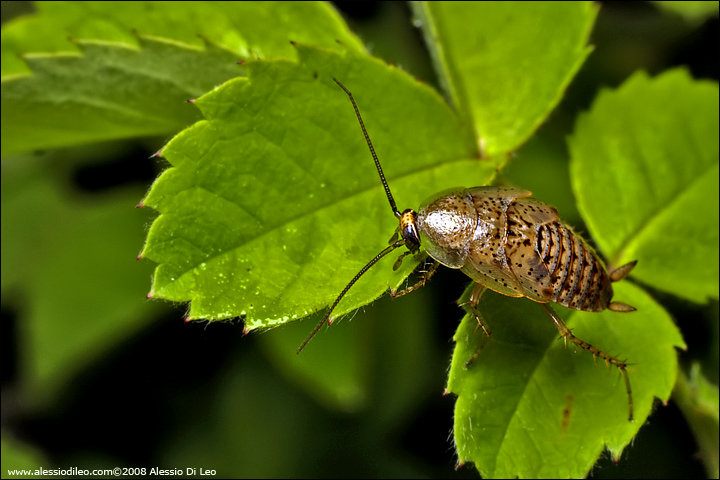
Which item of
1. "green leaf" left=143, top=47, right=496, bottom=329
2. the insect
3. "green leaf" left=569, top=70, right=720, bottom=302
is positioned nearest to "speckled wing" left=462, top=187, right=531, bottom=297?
the insect

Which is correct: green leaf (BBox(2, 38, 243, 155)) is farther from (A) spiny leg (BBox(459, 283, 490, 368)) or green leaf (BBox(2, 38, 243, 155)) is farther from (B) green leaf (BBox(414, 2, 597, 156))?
(A) spiny leg (BBox(459, 283, 490, 368))

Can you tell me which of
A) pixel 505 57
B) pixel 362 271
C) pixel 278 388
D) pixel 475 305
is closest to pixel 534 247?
pixel 475 305

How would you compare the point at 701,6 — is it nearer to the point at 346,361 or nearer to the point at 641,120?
the point at 641,120

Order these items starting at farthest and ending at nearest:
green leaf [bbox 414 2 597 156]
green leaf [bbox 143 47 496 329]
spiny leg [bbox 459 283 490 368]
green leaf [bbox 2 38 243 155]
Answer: green leaf [bbox 414 2 597 156]
green leaf [bbox 2 38 243 155]
spiny leg [bbox 459 283 490 368]
green leaf [bbox 143 47 496 329]

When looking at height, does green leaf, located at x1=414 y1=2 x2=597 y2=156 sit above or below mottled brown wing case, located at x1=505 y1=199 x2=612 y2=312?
above

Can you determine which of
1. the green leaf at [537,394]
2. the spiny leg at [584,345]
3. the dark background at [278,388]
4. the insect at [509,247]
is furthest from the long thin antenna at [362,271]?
the dark background at [278,388]

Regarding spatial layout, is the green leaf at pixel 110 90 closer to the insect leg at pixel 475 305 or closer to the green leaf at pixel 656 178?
the insect leg at pixel 475 305

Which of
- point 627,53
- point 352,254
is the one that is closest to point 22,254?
point 352,254
